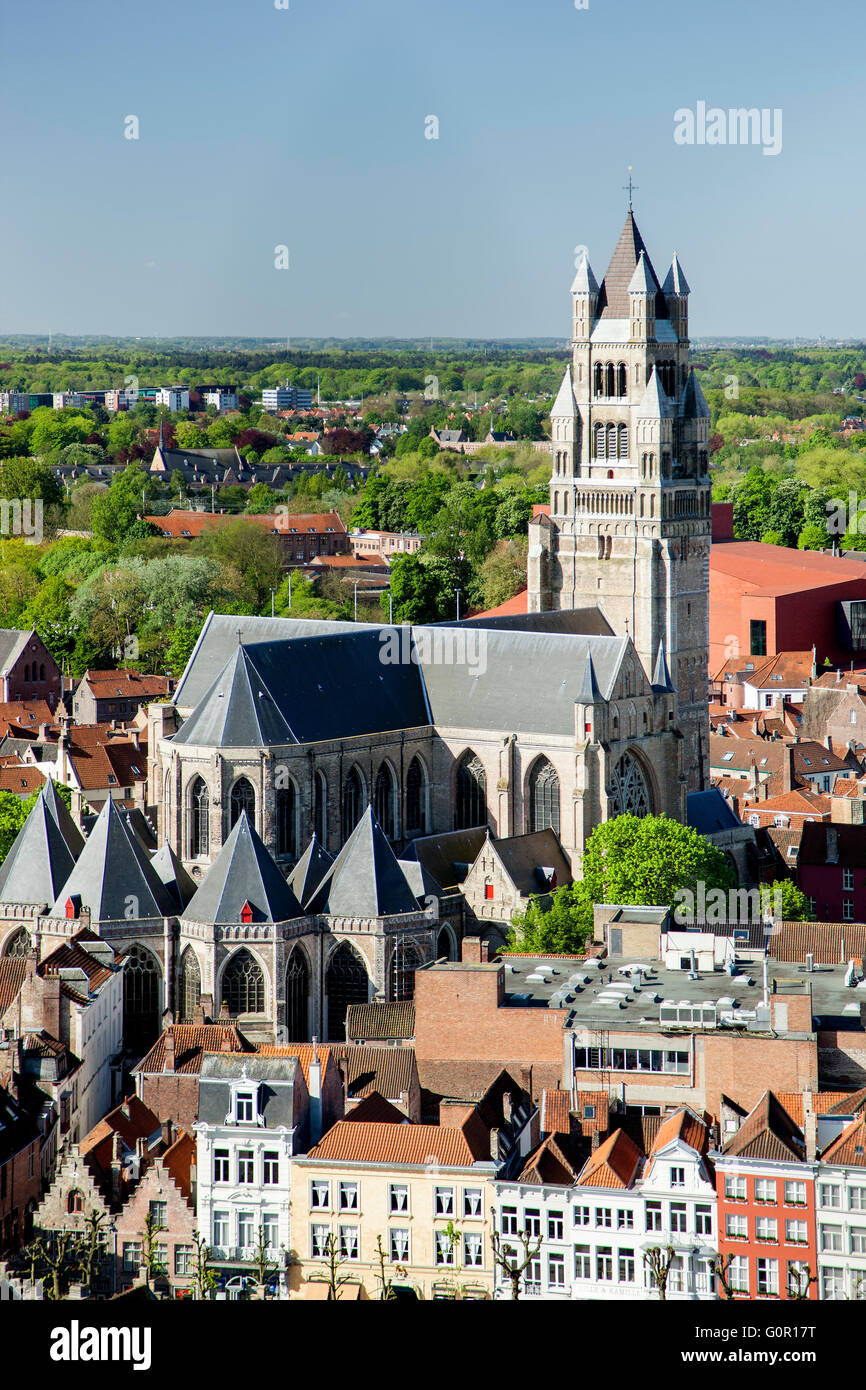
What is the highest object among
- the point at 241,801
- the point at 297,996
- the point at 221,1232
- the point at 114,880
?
the point at 241,801

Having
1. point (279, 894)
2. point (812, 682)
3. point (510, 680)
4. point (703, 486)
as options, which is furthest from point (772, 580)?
point (279, 894)

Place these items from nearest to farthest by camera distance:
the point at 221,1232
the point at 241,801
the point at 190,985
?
the point at 221,1232 < the point at 190,985 < the point at 241,801

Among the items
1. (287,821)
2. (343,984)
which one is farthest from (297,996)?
(287,821)

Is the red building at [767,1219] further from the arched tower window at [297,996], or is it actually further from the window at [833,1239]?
the arched tower window at [297,996]

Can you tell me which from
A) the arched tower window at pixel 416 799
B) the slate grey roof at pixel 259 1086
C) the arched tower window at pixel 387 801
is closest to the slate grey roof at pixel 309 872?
the arched tower window at pixel 387 801

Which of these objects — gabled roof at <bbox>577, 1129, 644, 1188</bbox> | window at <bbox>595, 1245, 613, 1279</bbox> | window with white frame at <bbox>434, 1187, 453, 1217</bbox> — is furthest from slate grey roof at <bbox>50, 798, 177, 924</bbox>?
window at <bbox>595, 1245, 613, 1279</bbox>

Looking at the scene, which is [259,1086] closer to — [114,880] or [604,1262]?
[604,1262]

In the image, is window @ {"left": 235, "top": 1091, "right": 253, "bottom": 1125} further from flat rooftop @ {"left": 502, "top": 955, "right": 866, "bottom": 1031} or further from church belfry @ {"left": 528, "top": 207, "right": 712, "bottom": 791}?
church belfry @ {"left": 528, "top": 207, "right": 712, "bottom": 791}
